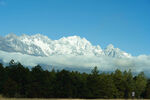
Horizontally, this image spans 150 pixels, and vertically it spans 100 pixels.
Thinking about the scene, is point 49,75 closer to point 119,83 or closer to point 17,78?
point 17,78

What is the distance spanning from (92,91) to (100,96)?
3208 millimetres

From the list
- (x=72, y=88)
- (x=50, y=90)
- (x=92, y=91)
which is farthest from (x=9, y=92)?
(x=92, y=91)

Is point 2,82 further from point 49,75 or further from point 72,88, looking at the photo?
point 72,88

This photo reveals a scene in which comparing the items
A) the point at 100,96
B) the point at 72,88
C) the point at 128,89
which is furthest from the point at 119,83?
the point at 72,88

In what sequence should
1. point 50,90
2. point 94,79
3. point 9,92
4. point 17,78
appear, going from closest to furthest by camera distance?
1. point 9,92
2. point 17,78
3. point 50,90
4. point 94,79

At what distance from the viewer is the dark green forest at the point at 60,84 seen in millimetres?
87000

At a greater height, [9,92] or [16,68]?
[16,68]

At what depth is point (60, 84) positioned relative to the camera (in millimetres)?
95188

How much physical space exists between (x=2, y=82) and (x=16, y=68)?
6004 millimetres

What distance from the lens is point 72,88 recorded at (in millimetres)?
95500

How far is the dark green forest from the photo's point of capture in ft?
285

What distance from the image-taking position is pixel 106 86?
101m

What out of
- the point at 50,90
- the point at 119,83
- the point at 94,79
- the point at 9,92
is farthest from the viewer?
the point at 119,83

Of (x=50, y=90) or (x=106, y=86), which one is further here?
(x=106, y=86)
